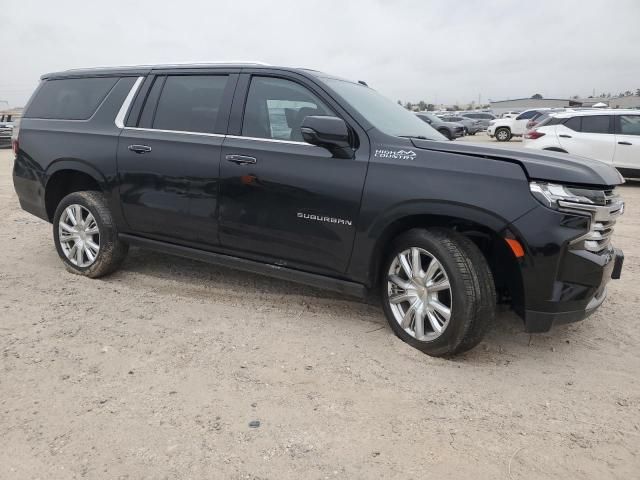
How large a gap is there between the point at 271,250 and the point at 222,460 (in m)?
1.73

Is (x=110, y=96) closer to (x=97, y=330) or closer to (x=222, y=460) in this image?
(x=97, y=330)

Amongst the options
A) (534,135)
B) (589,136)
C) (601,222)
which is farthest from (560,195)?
(534,135)

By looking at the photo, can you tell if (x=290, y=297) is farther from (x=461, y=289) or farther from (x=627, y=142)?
(x=627, y=142)

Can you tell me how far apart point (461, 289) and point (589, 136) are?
9467 mm

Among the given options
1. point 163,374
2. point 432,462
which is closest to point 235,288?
point 163,374

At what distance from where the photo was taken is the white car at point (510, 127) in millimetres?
25331

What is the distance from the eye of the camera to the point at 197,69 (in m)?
4.22

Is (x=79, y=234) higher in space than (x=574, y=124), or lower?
lower

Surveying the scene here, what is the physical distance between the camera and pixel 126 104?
14.9 ft

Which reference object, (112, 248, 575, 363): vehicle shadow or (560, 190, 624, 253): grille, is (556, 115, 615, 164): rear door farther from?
(560, 190, 624, 253): grille

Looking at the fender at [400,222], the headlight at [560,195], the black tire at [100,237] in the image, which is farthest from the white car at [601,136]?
the black tire at [100,237]

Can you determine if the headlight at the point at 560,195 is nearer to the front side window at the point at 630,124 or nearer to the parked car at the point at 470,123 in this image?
the front side window at the point at 630,124

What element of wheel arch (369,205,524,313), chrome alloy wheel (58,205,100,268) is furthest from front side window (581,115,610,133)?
chrome alloy wheel (58,205,100,268)

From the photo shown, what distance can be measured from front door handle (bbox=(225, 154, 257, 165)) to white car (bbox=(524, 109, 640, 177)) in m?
9.01
